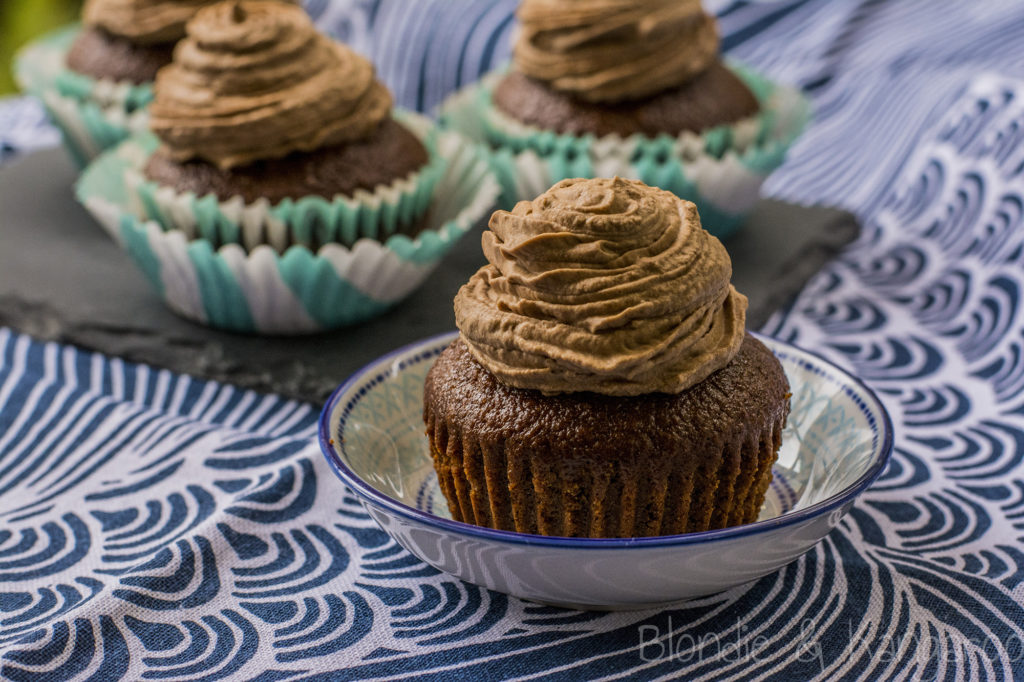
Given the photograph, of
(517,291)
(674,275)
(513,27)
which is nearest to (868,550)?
(674,275)

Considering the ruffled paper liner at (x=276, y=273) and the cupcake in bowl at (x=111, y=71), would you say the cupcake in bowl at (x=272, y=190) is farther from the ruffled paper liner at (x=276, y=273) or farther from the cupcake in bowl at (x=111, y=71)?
the cupcake in bowl at (x=111, y=71)

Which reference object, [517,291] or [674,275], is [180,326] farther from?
[674,275]

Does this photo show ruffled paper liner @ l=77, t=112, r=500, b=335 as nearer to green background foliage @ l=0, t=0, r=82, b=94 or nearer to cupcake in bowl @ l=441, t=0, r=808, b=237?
cupcake in bowl @ l=441, t=0, r=808, b=237

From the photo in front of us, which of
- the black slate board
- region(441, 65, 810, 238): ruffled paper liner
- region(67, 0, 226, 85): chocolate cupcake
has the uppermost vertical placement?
region(67, 0, 226, 85): chocolate cupcake

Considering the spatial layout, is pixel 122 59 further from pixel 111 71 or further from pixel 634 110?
pixel 634 110

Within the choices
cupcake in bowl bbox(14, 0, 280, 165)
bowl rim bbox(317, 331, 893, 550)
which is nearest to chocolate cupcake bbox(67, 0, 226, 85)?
cupcake in bowl bbox(14, 0, 280, 165)
